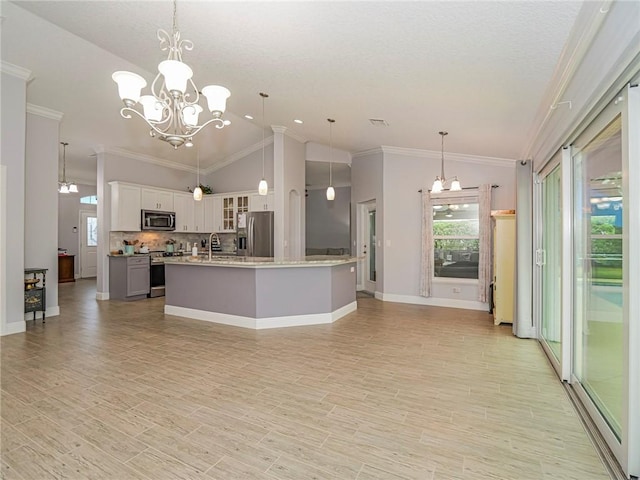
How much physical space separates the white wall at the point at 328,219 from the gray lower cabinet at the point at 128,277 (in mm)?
5643

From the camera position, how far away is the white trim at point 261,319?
15.8 feet

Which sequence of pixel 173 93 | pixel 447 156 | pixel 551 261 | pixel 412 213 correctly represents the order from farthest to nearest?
1. pixel 412 213
2. pixel 447 156
3. pixel 551 261
4. pixel 173 93

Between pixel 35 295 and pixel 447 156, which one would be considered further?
pixel 447 156

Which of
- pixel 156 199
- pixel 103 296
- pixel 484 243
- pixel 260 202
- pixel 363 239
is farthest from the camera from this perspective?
pixel 363 239

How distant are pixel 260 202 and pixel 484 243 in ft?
15.5

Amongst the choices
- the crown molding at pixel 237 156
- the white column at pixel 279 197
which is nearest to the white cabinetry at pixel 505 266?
the white column at pixel 279 197

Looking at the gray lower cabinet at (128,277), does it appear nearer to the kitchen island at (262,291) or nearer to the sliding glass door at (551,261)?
the kitchen island at (262,291)

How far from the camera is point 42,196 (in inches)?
212

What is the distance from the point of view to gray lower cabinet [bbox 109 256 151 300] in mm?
6957

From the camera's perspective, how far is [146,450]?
201 cm

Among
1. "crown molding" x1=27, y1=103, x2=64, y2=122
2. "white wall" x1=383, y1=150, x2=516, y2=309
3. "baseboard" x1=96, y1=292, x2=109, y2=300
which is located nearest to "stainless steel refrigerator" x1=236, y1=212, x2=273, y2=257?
"white wall" x1=383, y1=150, x2=516, y2=309

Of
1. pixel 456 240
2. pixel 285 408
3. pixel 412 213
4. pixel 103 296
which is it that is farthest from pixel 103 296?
pixel 456 240

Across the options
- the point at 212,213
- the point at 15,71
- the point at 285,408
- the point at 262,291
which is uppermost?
the point at 15,71

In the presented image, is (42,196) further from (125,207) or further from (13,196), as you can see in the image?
(125,207)
